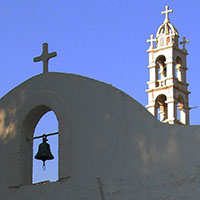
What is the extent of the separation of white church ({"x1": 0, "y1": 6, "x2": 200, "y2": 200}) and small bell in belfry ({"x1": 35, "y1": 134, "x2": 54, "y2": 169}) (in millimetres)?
88

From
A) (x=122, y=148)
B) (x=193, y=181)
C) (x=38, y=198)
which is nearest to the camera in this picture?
(x=193, y=181)

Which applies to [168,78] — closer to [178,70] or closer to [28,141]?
[178,70]

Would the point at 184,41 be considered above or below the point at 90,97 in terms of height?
above

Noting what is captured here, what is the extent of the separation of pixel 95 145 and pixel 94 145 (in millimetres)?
18

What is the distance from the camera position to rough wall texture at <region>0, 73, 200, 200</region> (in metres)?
10.6

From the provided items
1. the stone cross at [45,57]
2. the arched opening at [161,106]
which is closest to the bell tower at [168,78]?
the arched opening at [161,106]

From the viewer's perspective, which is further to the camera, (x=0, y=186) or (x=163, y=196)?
(x=0, y=186)

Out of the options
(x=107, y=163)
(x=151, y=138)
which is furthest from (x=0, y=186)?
(x=151, y=138)

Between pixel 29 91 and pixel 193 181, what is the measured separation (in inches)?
151

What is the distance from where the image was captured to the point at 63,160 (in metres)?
11.8

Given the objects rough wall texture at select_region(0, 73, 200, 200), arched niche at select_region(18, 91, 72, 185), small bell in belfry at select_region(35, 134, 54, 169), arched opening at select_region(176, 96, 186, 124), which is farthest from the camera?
arched opening at select_region(176, 96, 186, 124)

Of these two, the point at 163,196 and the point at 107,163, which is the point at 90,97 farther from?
the point at 163,196

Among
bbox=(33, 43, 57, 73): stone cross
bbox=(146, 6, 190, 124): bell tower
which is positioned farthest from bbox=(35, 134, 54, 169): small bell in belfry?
bbox=(146, 6, 190, 124): bell tower

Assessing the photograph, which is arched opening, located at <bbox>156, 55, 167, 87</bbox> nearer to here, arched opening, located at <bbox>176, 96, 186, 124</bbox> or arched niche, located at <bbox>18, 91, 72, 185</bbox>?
arched opening, located at <bbox>176, 96, 186, 124</bbox>
